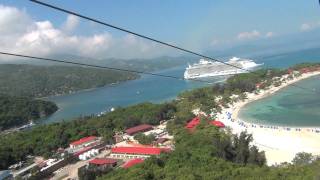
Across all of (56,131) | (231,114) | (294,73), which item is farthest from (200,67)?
(56,131)

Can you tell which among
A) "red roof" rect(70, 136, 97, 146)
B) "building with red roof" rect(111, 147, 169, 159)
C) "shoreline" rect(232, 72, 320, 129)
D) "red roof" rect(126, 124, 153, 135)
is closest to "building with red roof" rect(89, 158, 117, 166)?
"building with red roof" rect(111, 147, 169, 159)

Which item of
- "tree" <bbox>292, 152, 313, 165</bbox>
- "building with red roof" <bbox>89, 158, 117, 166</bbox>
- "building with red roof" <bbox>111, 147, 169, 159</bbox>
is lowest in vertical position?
"building with red roof" <bbox>89, 158, 117, 166</bbox>

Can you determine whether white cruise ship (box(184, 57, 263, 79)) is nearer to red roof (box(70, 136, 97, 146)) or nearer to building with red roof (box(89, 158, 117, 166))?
red roof (box(70, 136, 97, 146))

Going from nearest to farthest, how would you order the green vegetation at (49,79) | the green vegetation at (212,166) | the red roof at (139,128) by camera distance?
the green vegetation at (212,166), the red roof at (139,128), the green vegetation at (49,79)

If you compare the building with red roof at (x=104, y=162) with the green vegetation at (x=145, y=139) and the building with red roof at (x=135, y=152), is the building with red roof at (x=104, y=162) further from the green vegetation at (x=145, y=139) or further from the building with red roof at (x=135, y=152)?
the green vegetation at (x=145, y=139)

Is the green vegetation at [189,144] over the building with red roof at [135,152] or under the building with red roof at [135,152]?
over

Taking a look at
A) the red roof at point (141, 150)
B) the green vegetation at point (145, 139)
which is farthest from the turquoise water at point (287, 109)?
the red roof at point (141, 150)

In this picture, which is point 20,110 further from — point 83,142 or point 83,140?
point 83,142
